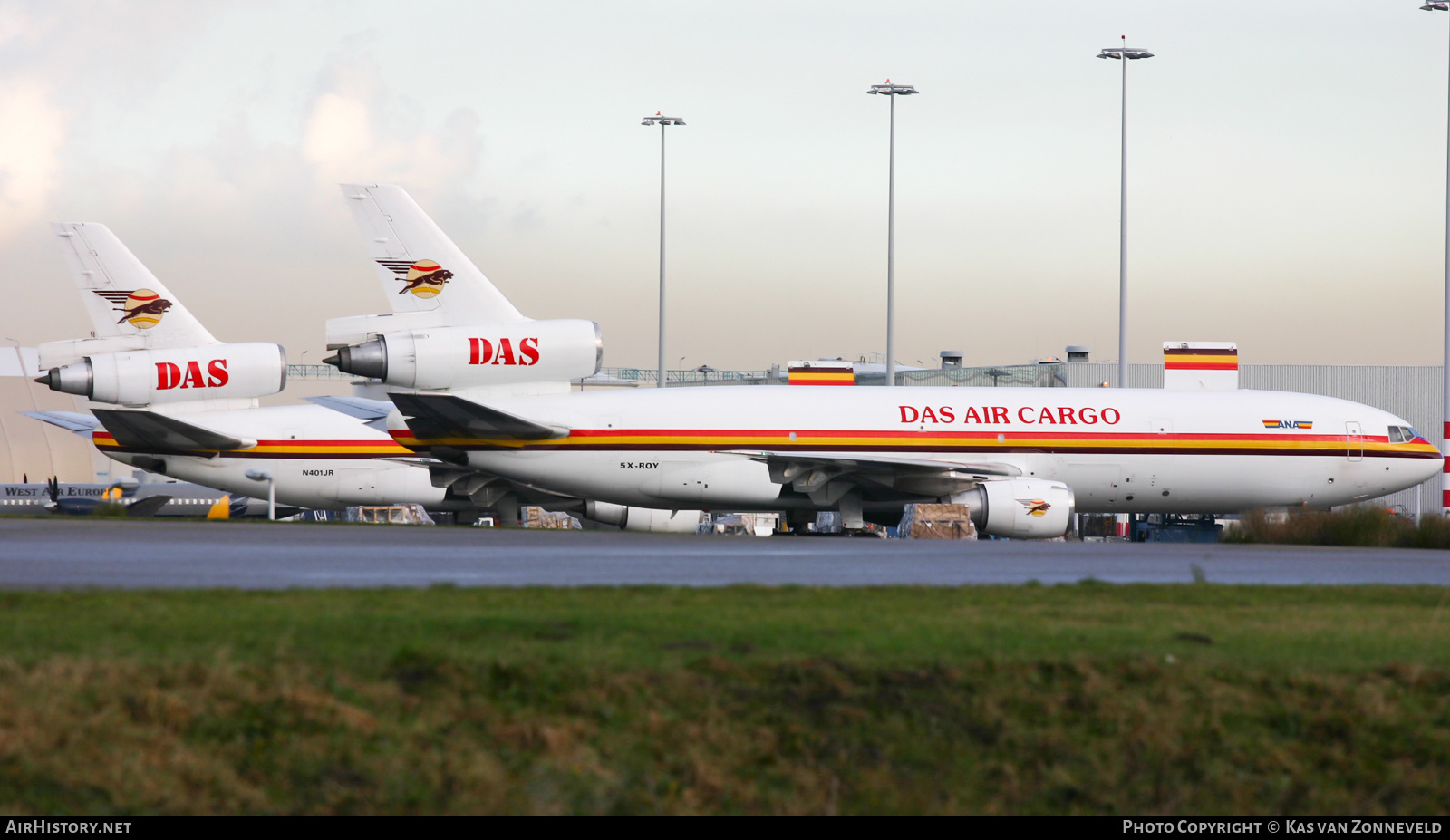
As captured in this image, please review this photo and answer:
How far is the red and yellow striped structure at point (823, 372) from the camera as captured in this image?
4203cm

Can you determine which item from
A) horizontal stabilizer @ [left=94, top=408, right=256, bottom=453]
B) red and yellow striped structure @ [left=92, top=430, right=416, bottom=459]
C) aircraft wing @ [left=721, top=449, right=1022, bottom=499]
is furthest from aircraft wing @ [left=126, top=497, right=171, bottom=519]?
aircraft wing @ [left=721, top=449, right=1022, bottom=499]

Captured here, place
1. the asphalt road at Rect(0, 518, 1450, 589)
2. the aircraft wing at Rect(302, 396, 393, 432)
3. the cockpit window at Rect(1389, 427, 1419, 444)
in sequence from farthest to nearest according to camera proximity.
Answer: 1. the aircraft wing at Rect(302, 396, 393, 432)
2. the cockpit window at Rect(1389, 427, 1419, 444)
3. the asphalt road at Rect(0, 518, 1450, 589)

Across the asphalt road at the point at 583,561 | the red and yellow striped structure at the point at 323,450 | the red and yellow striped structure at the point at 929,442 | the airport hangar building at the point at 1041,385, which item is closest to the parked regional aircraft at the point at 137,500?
the airport hangar building at the point at 1041,385

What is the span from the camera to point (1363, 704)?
900cm

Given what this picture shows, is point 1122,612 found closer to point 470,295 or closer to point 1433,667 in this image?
point 1433,667

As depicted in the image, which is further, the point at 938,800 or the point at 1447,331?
the point at 1447,331

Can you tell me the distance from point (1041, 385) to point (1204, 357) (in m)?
25.4

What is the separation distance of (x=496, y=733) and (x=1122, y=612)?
648 cm

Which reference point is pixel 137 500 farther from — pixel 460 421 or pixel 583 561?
pixel 583 561

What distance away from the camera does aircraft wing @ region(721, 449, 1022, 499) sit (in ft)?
103

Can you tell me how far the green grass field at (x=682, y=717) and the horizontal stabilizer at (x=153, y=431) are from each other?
25.6 metres

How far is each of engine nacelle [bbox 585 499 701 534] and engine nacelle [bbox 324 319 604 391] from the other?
9.33m

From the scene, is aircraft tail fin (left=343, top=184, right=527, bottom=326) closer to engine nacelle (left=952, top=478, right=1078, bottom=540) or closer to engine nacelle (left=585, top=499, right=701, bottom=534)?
engine nacelle (left=585, top=499, right=701, bottom=534)
